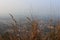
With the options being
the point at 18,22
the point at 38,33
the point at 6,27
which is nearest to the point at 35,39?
the point at 38,33

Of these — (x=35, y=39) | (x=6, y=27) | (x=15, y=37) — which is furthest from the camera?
(x=6, y=27)

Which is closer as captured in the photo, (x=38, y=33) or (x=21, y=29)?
(x=38, y=33)

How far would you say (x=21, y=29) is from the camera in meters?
2.18

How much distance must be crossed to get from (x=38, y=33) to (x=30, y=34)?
0.28ft

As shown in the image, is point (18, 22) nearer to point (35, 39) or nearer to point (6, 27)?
point (6, 27)

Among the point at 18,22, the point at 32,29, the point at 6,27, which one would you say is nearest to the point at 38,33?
the point at 32,29

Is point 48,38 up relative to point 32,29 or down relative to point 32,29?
down

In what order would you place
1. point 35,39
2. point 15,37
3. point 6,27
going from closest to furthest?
1. point 35,39
2. point 15,37
3. point 6,27

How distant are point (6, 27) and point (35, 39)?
2.03 ft

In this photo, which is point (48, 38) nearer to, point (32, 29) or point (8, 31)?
point (32, 29)

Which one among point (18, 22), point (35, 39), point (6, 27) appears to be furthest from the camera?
point (6, 27)

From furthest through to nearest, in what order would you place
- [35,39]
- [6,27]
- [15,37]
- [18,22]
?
[6,27] < [18,22] < [15,37] < [35,39]

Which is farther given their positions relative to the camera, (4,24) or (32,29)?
(4,24)

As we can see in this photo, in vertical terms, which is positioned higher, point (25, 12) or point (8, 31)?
point (25, 12)
